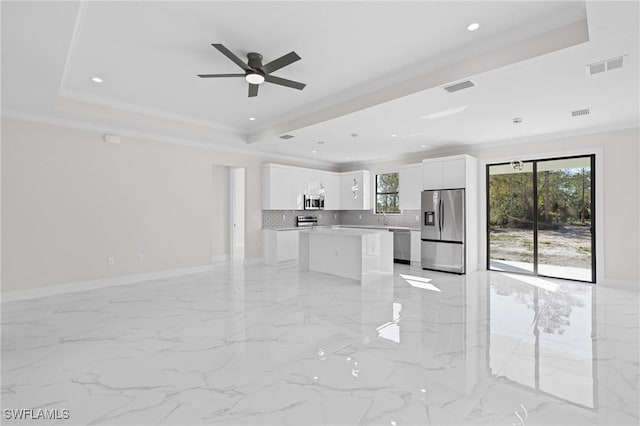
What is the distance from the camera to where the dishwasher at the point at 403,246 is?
764 cm

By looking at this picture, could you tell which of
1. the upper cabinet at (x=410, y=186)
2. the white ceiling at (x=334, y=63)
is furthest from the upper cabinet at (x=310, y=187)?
the white ceiling at (x=334, y=63)

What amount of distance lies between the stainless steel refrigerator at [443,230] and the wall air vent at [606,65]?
3387 mm

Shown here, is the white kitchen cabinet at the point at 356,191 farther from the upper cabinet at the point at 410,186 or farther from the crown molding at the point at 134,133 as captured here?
the crown molding at the point at 134,133

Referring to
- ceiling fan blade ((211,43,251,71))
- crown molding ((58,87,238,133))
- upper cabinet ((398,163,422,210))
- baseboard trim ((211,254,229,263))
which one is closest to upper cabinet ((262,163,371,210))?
upper cabinet ((398,163,422,210))

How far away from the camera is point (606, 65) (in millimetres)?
3094

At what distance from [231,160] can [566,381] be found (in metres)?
6.55

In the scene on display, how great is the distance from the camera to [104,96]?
4.64m

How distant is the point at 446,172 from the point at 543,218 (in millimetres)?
1999

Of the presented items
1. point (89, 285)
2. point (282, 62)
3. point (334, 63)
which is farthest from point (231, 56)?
point (89, 285)

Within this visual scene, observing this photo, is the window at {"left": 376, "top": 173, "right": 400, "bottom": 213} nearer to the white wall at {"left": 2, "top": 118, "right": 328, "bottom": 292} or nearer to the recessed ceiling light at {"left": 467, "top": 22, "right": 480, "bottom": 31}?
the white wall at {"left": 2, "top": 118, "right": 328, "bottom": 292}

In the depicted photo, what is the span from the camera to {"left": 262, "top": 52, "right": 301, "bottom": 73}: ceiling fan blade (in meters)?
3.00

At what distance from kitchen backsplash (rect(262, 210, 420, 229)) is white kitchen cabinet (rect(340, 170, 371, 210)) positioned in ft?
1.25

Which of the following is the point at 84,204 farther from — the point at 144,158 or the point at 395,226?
the point at 395,226

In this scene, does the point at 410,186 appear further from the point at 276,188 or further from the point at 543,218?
the point at 276,188
